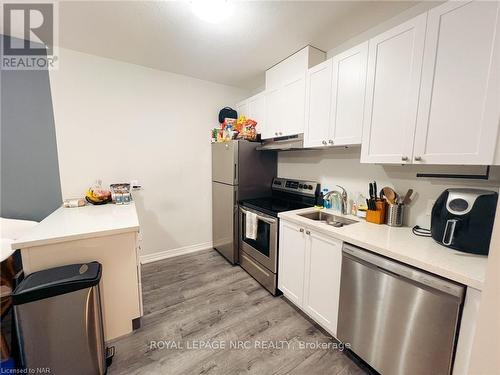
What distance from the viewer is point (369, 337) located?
51.2 inches

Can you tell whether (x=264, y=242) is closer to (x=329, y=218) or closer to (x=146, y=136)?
(x=329, y=218)

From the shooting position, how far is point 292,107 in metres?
2.21

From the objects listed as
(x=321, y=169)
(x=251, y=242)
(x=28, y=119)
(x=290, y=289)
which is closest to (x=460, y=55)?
(x=321, y=169)

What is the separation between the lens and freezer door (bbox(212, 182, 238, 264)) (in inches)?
105

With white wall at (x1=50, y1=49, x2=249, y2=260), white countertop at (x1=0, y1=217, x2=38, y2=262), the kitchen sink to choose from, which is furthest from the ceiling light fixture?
white countertop at (x1=0, y1=217, x2=38, y2=262)

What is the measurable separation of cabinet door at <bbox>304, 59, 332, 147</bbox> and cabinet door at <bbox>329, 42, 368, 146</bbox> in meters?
0.06

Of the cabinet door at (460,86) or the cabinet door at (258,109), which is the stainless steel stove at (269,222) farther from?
the cabinet door at (460,86)

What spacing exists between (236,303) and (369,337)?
3.85 feet

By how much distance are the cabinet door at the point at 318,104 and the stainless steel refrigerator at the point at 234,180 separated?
2.68ft

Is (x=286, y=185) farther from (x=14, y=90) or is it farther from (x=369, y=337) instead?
(x=14, y=90)

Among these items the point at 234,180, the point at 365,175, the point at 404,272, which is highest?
the point at 365,175

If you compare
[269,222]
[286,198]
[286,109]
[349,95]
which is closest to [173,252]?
[269,222]

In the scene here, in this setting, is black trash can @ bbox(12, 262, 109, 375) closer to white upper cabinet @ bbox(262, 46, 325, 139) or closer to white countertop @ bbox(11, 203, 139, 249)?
white countertop @ bbox(11, 203, 139, 249)

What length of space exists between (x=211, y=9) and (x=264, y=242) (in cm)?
208
